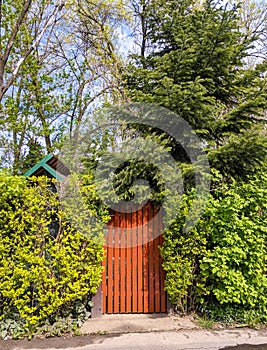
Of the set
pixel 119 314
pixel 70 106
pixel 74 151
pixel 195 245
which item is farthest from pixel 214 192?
pixel 70 106

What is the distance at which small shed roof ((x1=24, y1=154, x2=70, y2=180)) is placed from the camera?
4.62 m

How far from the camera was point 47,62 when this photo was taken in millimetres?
12359

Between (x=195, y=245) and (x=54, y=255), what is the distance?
1971mm

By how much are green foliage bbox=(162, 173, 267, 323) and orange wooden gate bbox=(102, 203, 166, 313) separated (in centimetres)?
43

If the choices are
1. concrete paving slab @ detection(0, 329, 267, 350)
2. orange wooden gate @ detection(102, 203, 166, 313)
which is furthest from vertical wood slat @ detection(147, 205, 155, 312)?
concrete paving slab @ detection(0, 329, 267, 350)

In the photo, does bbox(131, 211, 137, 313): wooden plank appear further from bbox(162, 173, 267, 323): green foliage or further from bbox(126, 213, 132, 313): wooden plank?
bbox(162, 173, 267, 323): green foliage

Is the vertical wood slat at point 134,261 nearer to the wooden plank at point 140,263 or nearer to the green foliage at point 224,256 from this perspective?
the wooden plank at point 140,263

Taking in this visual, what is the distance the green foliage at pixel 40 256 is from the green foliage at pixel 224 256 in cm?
116

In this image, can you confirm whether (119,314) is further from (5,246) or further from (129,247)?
(5,246)

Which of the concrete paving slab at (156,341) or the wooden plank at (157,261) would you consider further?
the wooden plank at (157,261)

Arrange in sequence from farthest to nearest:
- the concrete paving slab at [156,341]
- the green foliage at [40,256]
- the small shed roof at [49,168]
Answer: the small shed roof at [49,168]
the green foliage at [40,256]
the concrete paving slab at [156,341]

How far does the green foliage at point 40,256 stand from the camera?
3850mm

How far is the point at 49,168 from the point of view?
4.66m

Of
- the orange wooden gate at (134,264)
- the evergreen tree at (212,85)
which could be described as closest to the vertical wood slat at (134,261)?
the orange wooden gate at (134,264)
